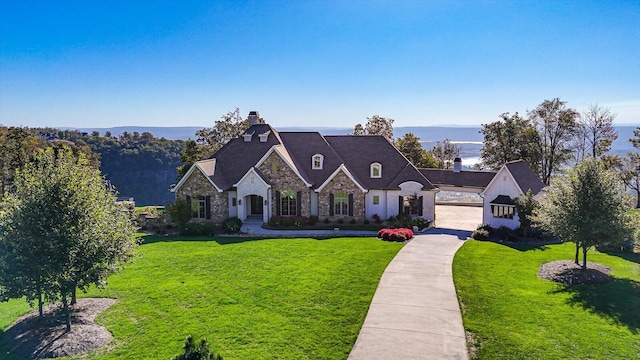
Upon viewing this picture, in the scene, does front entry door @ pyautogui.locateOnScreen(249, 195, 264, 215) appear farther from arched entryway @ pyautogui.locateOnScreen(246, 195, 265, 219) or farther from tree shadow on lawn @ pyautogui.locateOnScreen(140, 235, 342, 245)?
tree shadow on lawn @ pyautogui.locateOnScreen(140, 235, 342, 245)

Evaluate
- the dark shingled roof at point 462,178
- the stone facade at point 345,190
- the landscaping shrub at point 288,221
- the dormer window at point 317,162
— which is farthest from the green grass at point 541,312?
the dormer window at point 317,162

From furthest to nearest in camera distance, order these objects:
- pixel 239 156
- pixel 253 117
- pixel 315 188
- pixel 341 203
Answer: pixel 253 117 → pixel 239 156 → pixel 315 188 → pixel 341 203

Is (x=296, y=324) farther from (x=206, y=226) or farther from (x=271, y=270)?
(x=206, y=226)

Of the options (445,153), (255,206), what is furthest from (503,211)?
(445,153)

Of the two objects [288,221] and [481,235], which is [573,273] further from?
[288,221]

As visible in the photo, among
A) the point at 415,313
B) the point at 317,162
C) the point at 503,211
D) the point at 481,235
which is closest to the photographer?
the point at 415,313

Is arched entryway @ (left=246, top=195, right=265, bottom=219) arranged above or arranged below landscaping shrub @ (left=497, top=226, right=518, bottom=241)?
above

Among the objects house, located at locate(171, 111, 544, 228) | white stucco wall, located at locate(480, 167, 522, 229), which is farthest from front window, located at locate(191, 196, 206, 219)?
white stucco wall, located at locate(480, 167, 522, 229)

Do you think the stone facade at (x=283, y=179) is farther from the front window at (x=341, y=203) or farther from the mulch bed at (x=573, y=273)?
the mulch bed at (x=573, y=273)
